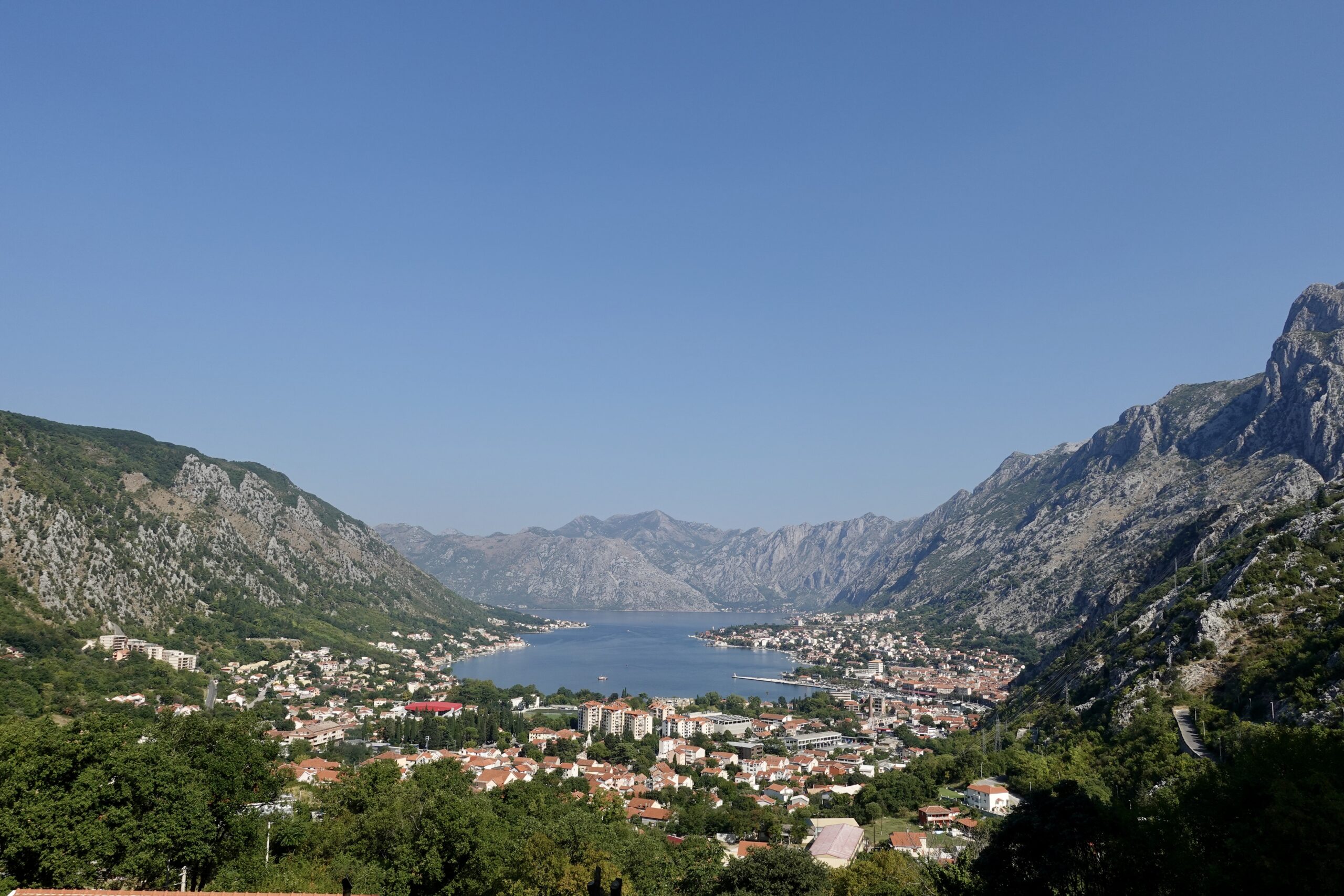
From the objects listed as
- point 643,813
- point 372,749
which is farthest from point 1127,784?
point 372,749

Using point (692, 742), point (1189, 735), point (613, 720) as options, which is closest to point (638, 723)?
point (613, 720)

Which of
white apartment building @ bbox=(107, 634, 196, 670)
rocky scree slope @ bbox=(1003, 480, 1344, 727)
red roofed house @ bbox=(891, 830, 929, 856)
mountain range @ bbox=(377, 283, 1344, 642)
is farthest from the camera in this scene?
mountain range @ bbox=(377, 283, 1344, 642)

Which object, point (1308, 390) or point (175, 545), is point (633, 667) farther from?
point (1308, 390)

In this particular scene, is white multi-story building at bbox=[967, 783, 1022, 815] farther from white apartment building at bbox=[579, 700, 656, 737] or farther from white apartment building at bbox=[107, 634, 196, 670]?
white apartment building at bbox=[107, 634, 196, 670]

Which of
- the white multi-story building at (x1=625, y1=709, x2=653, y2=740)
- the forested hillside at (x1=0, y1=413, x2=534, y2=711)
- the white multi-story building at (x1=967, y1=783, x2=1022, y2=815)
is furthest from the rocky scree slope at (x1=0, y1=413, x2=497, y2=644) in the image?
the white multi-story building at (x1=967, y1=783, x2=1022, y2=815)

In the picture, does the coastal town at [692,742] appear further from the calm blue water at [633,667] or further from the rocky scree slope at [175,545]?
the rocky scree slope at [175,545]
